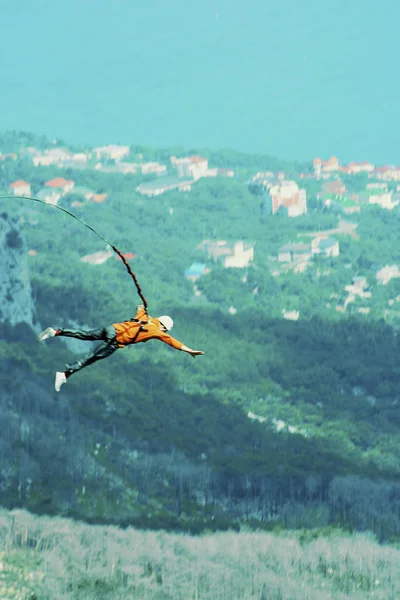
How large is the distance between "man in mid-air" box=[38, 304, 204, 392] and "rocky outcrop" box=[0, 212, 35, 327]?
87605 millimetres

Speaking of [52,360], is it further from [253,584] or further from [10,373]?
[253,584]

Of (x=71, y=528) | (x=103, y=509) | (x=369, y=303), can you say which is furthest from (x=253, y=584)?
(x=369, y=303)

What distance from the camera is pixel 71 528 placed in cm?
6844

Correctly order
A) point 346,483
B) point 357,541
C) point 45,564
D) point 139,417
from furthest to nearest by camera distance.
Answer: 1. point 139,417
2. point 346,483
3. point 357,541
4. point 45,564

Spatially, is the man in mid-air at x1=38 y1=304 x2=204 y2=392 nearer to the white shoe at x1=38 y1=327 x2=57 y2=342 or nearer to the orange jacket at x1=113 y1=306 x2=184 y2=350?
the orange jacket at x1=113 y1=306 x2=184 y2=350

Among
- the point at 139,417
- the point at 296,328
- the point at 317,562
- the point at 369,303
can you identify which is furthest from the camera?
the point at 369,303

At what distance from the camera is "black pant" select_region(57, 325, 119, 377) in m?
23.2

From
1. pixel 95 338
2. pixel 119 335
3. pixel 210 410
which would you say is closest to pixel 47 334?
pixel 95 338

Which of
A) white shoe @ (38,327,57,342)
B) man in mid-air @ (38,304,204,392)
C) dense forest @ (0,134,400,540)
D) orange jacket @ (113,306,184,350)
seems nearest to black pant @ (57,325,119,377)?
man in mid-air @ (38,304,204,392)

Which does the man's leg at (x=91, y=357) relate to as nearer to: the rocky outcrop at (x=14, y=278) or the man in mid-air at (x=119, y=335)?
the man in mid-air at (x=119, y=335)

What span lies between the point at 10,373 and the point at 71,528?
2957cm

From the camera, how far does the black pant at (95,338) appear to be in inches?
914

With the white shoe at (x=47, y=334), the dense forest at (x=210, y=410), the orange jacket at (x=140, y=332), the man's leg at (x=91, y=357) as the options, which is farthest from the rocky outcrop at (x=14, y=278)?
the white shoe at (x=47, y=334)

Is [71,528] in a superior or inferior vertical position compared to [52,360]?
inferior
